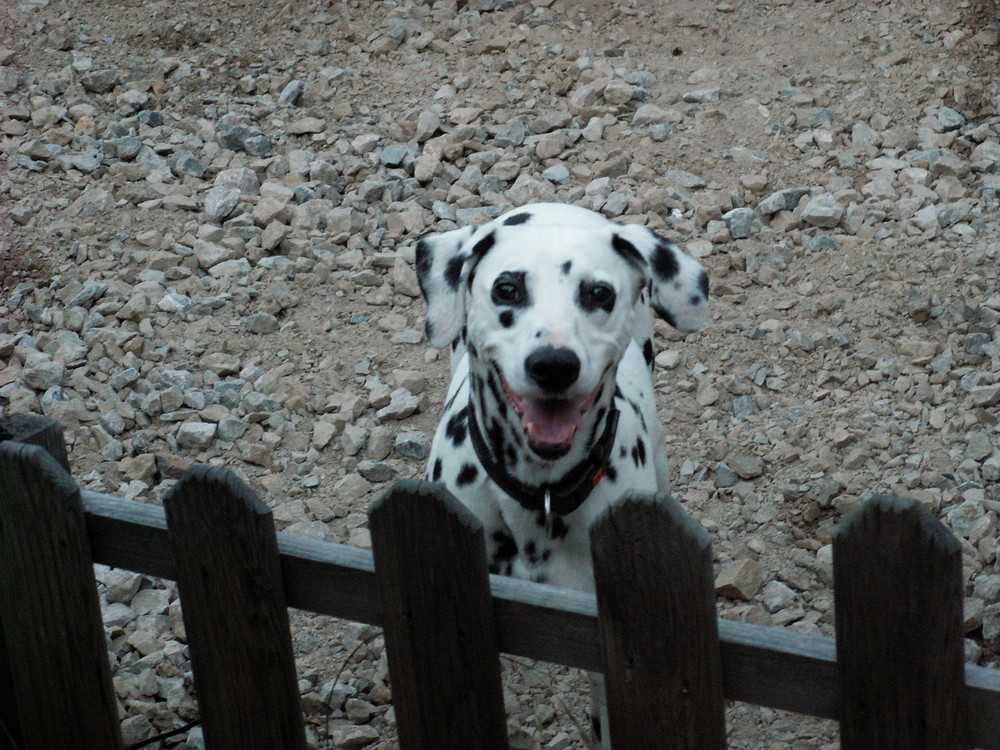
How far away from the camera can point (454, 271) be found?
10.3 ft

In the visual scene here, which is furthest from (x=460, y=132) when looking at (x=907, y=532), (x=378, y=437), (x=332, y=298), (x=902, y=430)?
(x=907, y=532)

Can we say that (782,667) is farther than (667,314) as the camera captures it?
No

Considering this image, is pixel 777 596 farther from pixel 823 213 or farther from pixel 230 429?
pixel 823 213

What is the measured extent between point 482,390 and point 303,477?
1.77 m

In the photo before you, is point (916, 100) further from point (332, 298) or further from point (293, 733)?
point (293, 733)

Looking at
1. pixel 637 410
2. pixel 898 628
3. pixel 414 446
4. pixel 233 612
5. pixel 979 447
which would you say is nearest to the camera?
pixel 898 628

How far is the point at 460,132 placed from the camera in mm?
6516

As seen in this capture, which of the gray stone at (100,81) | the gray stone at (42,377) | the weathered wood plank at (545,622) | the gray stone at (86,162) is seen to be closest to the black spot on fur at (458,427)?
the weathered wood plank at (545,622)

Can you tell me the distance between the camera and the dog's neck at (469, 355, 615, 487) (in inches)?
117

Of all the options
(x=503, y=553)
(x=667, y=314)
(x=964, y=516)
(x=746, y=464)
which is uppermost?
(x=667, y=314)

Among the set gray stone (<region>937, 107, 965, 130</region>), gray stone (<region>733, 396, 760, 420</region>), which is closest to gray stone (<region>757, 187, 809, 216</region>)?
gray stone (<region>937, 107, 965, 130</region>)

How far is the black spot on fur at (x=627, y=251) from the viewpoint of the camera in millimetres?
3057

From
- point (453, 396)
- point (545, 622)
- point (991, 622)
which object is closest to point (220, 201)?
point (453, 396)

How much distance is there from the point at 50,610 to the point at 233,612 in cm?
50
